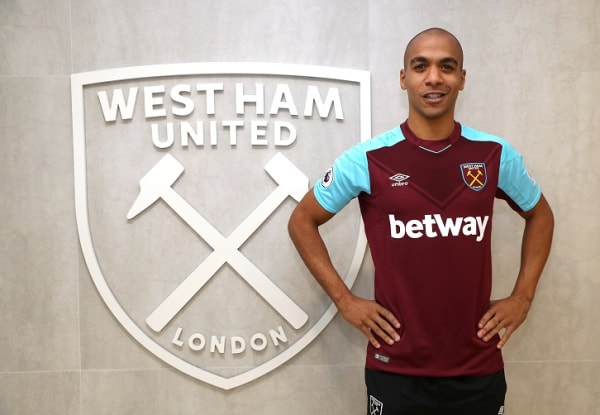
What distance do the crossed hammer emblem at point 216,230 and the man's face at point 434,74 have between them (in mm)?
487

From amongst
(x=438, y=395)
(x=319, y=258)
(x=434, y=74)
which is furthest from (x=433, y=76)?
(x=438, y=395)

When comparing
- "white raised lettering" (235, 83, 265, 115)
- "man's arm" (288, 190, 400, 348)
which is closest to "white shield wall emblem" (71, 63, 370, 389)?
"white raised lettering" (235, 83, 265, 115)

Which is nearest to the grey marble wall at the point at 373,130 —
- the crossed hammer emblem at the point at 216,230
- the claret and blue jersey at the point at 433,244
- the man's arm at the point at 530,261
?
the crossed hammer emblem at the point at 216,230

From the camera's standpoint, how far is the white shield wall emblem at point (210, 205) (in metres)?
1.64

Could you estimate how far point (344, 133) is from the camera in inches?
65.3

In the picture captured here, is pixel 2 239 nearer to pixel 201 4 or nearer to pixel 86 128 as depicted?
pixel 86 128

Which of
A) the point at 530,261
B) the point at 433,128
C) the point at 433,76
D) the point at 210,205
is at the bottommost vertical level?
the point at 530,261

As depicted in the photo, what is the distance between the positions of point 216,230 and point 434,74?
31.1 inches

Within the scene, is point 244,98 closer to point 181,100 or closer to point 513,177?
point 181,100

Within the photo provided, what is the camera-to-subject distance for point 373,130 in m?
1.66

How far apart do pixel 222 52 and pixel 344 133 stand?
17.7 inches

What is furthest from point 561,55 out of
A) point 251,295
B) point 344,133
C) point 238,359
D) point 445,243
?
point 238,359

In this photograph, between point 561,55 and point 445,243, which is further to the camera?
point 561,55

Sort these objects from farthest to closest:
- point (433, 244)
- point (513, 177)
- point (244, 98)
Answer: point (244, 98)
point (513, 177)
point (433, 244)
